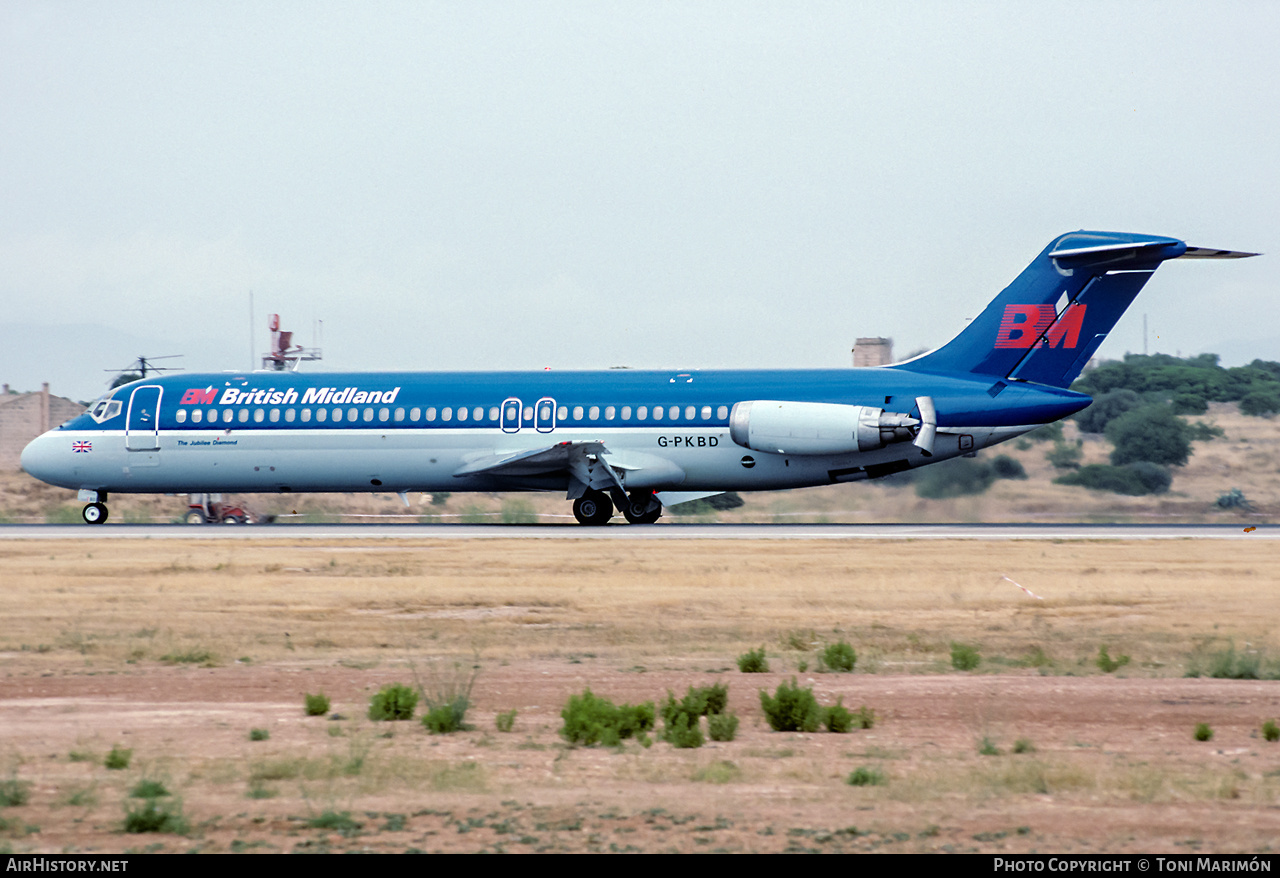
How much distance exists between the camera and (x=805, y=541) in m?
31.4

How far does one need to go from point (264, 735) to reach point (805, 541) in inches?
826

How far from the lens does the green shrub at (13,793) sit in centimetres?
907

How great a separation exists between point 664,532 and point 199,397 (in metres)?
13.9

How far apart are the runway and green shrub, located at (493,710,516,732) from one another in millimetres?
20104

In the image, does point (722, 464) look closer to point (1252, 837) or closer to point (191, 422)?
point (191, 422)

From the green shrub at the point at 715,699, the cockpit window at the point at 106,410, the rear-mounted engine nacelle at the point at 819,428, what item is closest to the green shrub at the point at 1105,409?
the rear-mounted engine nacelle at the point at 819,428

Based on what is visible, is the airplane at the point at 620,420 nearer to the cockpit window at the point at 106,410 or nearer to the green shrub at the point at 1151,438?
the cockpit window at the point at 106,410

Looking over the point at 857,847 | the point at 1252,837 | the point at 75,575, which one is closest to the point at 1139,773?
the point at 1252,837

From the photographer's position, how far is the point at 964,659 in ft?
51.3

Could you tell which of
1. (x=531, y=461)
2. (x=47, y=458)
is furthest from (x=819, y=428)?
(x=47, y=458)

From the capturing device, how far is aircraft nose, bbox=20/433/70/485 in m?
39.8

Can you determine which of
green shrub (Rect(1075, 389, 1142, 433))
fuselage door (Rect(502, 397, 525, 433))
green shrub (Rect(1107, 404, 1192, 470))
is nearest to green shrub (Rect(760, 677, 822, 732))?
fuselage door (Rect(502, 397, 525, 433))

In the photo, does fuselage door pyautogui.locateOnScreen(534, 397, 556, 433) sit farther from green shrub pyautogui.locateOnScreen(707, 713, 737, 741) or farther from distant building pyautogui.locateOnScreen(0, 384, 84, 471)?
distant building pyautogui.locateOnScreen(0, 384, 84, 471)
